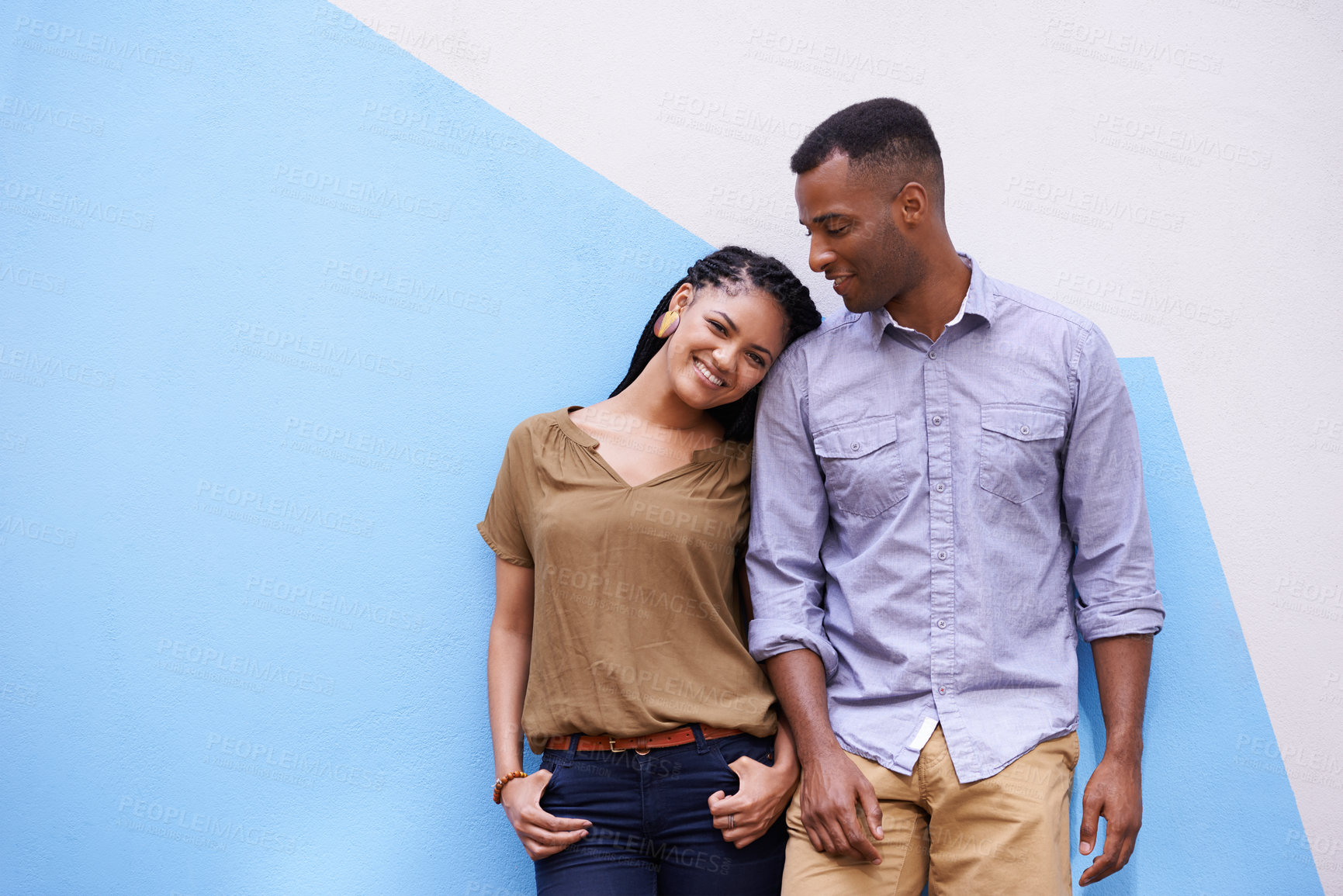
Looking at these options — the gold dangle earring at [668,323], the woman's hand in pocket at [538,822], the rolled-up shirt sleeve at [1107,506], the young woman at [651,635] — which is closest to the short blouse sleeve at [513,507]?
the young woman at [651,635]

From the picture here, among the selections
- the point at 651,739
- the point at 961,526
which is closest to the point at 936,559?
the point at 961,526

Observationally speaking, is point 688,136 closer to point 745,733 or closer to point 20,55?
point 745,733

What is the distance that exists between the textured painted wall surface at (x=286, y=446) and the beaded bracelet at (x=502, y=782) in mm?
289

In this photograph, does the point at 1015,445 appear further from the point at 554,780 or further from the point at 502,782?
the point at 502,782

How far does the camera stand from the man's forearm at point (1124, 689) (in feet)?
5.97

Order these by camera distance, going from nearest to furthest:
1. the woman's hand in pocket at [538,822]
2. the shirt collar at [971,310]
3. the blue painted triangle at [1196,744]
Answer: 1. the woman's hand in pocket at [538,822]
2. the shirt collar at [971,310]
3. the blue painted triangle at [1196,744]

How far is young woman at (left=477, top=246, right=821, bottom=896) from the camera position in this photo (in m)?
1.83

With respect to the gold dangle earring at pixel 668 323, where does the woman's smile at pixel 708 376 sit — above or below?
below

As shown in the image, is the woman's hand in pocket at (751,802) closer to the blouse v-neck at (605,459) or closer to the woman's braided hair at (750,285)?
the blouse v-neck at (605,459)

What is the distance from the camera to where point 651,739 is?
6.10 feet

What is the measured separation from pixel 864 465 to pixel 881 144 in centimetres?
69

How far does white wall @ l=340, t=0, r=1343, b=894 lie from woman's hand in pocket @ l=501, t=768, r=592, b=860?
134 centimetres

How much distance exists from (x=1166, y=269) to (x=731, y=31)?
131 centimetres

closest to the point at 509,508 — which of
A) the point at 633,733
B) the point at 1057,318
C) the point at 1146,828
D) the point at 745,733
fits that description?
the point at 633,733
